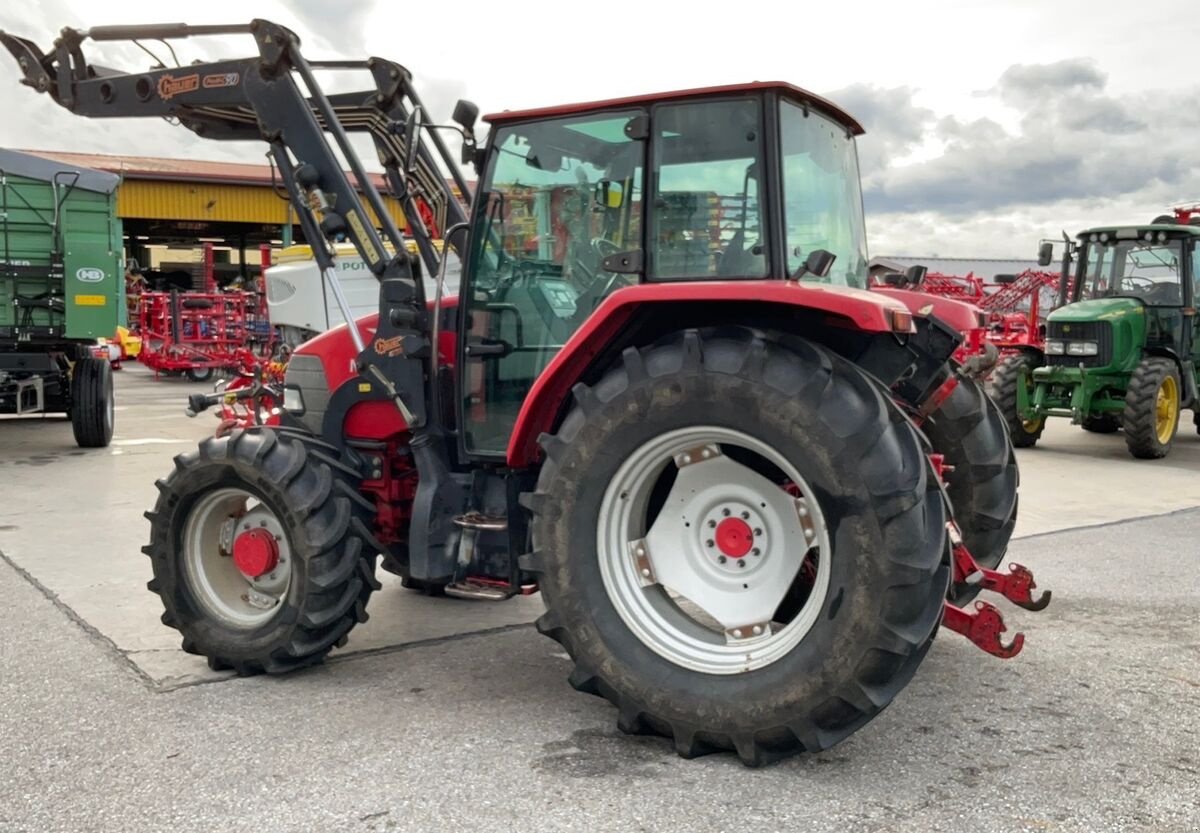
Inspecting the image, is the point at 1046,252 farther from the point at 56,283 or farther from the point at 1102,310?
the point at 56,283

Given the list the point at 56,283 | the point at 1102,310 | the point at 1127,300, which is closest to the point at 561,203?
the point at 56,283

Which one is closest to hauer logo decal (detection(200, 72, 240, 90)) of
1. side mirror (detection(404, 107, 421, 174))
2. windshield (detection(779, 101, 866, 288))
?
side mirror (detection(404, 107, 421, 174))

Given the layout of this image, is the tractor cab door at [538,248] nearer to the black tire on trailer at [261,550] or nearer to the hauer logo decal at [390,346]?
the hauer logo decal at [390,346]

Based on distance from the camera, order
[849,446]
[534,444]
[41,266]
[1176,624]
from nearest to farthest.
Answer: [849,446], [534,444], [1176,624], [41,266]

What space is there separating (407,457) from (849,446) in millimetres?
2067

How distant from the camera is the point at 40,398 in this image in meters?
10.5

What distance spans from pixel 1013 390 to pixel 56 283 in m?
9.59

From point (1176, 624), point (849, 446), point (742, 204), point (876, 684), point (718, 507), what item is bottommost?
point (1176, 624)

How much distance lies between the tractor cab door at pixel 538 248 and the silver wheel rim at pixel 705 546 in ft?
2.19

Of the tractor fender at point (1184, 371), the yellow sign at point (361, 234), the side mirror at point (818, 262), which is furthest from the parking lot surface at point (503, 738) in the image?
the tractor fender at point (1184, 371)

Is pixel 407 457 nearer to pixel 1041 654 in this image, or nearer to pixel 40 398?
pixel 1041 654

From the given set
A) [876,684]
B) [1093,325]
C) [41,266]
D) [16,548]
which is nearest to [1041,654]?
[876,684]

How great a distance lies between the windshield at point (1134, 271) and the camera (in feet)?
37.5

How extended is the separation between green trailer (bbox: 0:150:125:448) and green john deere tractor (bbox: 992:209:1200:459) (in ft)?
29.8
